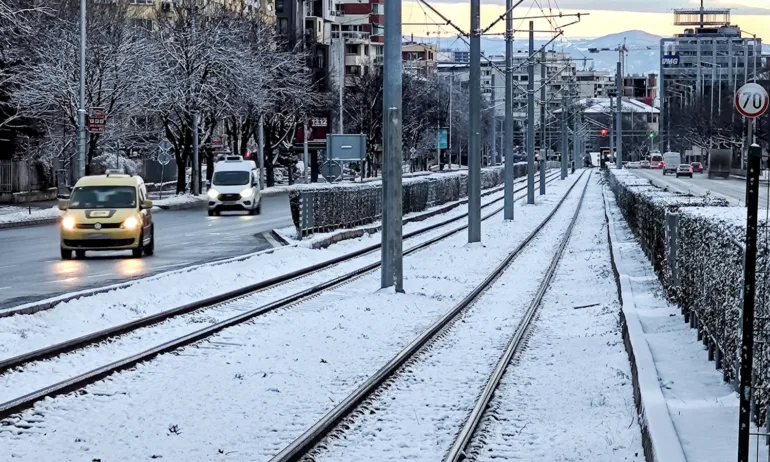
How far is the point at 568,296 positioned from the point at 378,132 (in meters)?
95.3

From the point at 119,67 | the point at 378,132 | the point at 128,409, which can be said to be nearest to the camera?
the point at 128,409

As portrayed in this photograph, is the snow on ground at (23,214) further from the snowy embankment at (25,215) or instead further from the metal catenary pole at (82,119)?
Answer: the metal catenary pole at (82,119)

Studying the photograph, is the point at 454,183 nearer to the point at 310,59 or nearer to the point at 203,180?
the point at 203,180

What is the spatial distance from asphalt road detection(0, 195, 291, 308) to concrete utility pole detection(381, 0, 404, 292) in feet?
17.4

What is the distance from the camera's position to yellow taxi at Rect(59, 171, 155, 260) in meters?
32.1

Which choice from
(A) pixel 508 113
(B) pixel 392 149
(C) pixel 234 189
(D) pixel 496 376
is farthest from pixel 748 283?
(C) pixel 234 189

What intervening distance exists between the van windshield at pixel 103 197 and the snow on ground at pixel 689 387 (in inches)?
605

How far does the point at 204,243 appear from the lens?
128 ft

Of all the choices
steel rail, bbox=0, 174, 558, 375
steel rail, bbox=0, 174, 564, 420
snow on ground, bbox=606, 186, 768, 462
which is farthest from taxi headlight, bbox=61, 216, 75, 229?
snow on ground, bbox=606, 186, 768, 462

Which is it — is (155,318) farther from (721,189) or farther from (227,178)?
(721,189)

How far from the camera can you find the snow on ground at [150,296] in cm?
1778

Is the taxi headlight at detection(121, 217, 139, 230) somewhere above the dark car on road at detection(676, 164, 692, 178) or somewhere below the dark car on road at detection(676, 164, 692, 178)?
above

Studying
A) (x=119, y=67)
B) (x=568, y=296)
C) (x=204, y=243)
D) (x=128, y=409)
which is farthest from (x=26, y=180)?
(x=128, y=409)

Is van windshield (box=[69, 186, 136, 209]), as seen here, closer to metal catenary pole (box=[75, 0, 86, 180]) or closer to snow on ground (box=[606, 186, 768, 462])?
snow on ground (box=[606, 186, 768, 462])
